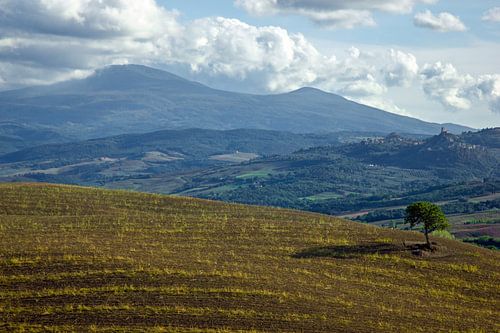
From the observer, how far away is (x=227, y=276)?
63062mm

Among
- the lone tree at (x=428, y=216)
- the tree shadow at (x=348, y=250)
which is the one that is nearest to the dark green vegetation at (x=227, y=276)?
the tree shadow at (x=348, y=250)

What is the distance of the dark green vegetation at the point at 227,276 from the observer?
53500 mm

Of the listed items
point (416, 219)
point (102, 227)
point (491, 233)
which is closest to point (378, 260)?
point (416, 219)

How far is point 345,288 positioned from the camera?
6406 cm

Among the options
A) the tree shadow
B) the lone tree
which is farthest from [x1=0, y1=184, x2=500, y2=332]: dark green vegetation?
the lone tree

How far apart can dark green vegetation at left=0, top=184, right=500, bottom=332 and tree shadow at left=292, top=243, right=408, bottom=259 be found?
5.6 inches

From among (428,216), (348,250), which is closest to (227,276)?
(348,250)

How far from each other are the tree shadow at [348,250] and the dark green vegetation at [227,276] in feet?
0.47

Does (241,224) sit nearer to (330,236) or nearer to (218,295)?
(330,236)

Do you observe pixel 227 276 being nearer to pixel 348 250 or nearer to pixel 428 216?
pixel 348 250

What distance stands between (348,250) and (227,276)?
21.2m

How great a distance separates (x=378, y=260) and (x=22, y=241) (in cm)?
3877

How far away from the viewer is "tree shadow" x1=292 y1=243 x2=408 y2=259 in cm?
7600

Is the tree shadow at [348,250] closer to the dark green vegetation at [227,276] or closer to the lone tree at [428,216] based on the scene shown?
the dark green vegetation at [227,276]
